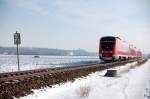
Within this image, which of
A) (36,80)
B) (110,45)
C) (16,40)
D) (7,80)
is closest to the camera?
(7,80)

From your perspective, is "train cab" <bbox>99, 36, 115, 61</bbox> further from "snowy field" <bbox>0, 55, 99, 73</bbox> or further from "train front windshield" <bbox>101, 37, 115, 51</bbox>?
"snowy field" <bbox>0, 55, 99, 73</bbox>

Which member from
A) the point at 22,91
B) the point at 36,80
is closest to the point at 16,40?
the point at 36,80

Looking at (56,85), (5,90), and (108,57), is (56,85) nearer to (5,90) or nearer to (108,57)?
(5,90)

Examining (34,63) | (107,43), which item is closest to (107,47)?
(107,43)

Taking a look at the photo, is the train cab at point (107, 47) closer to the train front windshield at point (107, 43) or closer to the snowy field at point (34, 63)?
the train front windshield at point (107, 43)

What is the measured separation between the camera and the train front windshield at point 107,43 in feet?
117

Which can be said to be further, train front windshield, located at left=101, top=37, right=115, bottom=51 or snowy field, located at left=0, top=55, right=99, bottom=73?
train front windshield, located at left=101, top=37, right=115, bottom=51

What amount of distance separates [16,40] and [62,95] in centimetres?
1196

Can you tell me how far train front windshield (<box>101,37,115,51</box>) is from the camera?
35.6 meters

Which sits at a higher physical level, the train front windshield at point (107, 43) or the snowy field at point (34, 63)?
the train front windshield at point (107, 43)

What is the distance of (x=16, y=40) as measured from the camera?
70.9 ft

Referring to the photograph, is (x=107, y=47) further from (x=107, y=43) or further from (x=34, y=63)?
(x=34, y=63)

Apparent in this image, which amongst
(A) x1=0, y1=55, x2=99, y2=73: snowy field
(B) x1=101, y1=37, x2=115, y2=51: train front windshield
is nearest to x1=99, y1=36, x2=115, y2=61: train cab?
(B) x1=101, y1=37, x2=115, y2=51: train front windshield

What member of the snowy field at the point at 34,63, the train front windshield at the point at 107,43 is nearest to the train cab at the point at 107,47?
the train front windshield at the point at 107,43
